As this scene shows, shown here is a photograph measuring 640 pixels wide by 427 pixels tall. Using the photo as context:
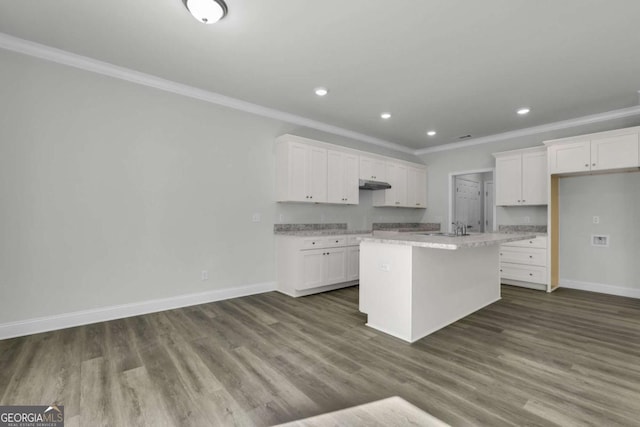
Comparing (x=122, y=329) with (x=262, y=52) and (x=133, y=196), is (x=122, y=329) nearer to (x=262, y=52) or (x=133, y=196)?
(x=133, y=196)

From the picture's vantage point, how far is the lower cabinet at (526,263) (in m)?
4.62

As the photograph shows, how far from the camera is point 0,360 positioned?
2.28m

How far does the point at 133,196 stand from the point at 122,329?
141cm

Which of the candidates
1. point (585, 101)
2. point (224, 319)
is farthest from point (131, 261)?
point (585, 101)

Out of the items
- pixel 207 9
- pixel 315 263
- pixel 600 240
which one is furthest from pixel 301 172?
pixel 600 240

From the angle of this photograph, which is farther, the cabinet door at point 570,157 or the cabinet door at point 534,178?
the cabinet door at point 534,178

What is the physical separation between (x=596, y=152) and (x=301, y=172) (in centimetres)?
416

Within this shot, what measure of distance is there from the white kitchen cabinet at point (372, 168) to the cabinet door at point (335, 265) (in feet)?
5.08

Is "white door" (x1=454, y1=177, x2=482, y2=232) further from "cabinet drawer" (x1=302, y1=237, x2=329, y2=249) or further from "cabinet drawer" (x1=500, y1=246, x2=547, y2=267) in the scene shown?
"cabinet drawer" (x1=302, y1=237, x2=329, y2=249)

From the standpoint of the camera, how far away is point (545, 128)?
5008mm

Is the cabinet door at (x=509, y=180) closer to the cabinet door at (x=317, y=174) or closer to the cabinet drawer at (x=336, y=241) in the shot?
the cabinet drawer at (x=336, y=241)

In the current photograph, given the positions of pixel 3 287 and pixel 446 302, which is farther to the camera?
pixel 446 302

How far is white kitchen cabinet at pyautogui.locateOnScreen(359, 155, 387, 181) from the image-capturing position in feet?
17.8

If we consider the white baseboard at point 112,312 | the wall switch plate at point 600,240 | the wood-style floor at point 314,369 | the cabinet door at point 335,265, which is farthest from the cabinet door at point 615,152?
the white baseboard at point 112,312
